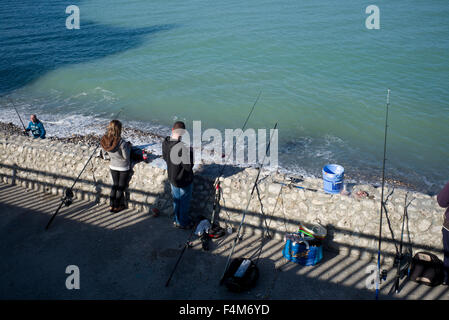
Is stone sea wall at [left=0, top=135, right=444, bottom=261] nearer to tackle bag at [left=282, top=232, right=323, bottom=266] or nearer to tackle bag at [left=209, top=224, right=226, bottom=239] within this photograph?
tackle bag at [left=209, top=224, right=226, bottom=239]

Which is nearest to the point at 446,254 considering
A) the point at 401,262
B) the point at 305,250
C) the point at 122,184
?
the point at 401,262

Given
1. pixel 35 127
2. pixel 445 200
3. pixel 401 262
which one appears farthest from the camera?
pixel 35 127

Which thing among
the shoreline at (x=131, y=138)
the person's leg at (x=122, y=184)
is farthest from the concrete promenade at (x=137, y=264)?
the shoreline at (x=131, y=138)

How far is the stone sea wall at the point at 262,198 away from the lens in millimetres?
4738

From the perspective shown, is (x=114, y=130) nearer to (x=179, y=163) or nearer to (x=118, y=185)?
(x=118, y=185)

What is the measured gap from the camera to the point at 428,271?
435cm

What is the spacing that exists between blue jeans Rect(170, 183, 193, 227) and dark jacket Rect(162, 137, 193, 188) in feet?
0.53

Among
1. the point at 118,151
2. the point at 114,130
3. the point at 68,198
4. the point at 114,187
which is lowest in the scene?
the point at 68,198

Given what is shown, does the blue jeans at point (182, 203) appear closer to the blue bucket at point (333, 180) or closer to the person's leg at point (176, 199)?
the person's leg at point (176, 199)

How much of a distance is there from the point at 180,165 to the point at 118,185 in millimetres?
1628

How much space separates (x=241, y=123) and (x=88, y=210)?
8891 millimetres

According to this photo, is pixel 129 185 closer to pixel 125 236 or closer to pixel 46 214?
pixel 125 236

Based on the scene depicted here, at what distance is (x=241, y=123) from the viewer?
14.0 m
